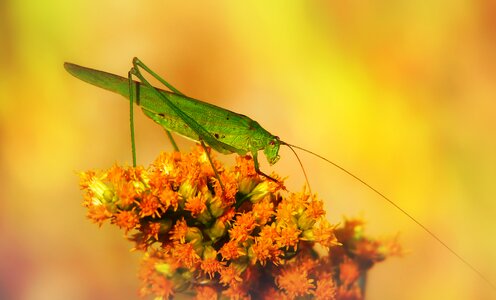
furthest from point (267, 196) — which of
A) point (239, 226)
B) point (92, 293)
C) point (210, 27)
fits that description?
point (210, 27)

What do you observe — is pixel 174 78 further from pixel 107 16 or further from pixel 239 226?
pixel 239 226

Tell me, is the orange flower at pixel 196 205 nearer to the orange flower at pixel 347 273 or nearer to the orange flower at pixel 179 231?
the orange flower at pixel 179 231

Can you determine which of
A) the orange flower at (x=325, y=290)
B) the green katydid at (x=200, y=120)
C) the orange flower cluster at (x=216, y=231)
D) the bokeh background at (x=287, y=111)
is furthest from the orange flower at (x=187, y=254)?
the bokeh background at (x=287, y=111)

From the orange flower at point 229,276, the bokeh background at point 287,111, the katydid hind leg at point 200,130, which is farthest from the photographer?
the bokeh background at point 287,111

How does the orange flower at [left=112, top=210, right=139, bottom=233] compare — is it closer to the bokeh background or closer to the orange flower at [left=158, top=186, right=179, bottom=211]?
the orange flower at [left=158, top=186, right=179, bottom=211]

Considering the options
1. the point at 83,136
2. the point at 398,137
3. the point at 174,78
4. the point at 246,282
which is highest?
the point at 398,137

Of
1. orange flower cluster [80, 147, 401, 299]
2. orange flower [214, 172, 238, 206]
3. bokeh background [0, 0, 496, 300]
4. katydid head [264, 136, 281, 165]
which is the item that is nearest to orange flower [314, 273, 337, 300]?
orange flower cluster [80, 147, 401, 299]

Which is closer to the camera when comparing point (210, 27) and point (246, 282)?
point (246, 282)
